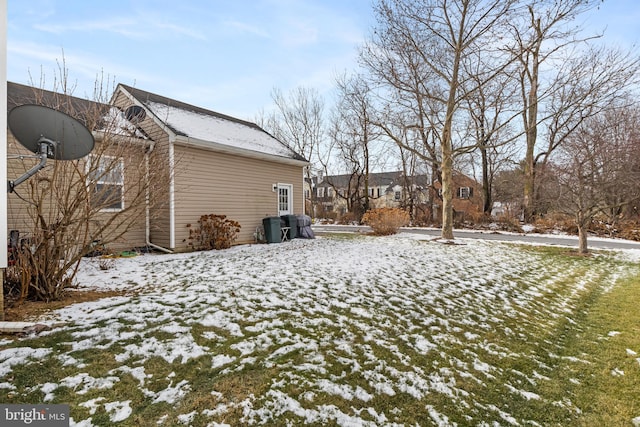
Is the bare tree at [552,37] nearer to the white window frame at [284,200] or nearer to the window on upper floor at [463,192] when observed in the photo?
the white window frame at [284,200]

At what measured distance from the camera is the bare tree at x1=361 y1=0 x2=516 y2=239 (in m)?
11.5

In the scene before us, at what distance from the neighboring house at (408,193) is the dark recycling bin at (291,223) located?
14394 mm

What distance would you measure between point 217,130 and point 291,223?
4.15m

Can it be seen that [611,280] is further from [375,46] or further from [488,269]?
[375,46]

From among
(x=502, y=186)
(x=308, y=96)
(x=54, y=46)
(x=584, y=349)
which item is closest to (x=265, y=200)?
(x=54, y=46)

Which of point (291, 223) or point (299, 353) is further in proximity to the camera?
point (291, 223)

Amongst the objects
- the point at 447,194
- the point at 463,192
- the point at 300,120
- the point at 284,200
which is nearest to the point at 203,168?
the point at 284,200

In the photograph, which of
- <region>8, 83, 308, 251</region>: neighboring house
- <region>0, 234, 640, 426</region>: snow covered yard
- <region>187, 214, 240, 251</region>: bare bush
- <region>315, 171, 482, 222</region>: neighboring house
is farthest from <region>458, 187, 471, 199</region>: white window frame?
<region>187, 214, 240, 251</region>: bare bush

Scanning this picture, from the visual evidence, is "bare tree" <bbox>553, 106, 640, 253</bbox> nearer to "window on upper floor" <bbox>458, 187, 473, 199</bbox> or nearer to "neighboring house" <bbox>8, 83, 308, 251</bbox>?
"neighboring house" <bbox>8, 83, 308, 251</bbox>

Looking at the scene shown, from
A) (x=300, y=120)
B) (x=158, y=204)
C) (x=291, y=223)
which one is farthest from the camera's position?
(x=300, y=120)

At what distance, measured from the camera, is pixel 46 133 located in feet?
11.0

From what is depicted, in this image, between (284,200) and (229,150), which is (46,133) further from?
(284,200)

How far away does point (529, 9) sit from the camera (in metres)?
11.1

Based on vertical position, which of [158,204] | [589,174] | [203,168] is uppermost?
[203,168]
